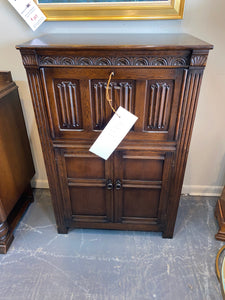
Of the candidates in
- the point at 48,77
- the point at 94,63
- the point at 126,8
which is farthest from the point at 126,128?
the point at 126,8

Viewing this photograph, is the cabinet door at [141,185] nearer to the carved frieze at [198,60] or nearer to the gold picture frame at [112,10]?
the carved frieze at [198,60]

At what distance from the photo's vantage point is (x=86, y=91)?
1.08 meters

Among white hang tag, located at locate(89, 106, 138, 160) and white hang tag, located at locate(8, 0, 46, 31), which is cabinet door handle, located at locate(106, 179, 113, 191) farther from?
white hang tag, located at locate(8, 0, 46, 31)

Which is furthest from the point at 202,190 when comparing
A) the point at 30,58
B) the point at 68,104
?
the point at 30,58

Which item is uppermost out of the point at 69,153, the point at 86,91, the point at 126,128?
the point at 86,91

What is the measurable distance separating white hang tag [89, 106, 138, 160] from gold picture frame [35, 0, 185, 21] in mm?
621

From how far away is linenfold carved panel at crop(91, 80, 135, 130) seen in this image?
1065 mm

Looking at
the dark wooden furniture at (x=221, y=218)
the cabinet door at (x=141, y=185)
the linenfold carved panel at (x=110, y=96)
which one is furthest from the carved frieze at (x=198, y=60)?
the dark wooden furniture at (x=221, y=218)

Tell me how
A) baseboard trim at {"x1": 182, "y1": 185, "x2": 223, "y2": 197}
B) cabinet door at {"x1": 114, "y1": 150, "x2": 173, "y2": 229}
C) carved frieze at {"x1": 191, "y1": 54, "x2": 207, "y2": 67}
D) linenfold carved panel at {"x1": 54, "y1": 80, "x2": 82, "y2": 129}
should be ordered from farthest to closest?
baseboard trim at {"x1": 182, "y1": 185, "x2": 223, "y2": 197} → cabinet door at {"x1": 114, "y1": 150, "x2": 173, "y2": 229} → linenfold carved panel at {"x1": 54, "y1": 80, "x2": 82, "y2": 129} → carved frieze at {"x1": 191, "y1": 54, "x2": 207, "y2": 67}

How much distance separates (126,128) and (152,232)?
0.88 meters

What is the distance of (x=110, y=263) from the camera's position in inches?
55.6

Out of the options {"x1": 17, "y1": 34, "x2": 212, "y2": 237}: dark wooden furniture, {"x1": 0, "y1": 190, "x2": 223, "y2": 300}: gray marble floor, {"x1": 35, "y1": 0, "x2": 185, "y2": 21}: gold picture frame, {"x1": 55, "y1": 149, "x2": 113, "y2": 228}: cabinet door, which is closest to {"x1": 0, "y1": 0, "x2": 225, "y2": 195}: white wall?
{"x1": 35, "y1": 0, "x2": 185, "y2": 21}: gold picture frame

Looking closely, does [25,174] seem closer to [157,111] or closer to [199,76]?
[157,111]

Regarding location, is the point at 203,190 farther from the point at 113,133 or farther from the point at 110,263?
the point at 113,133
